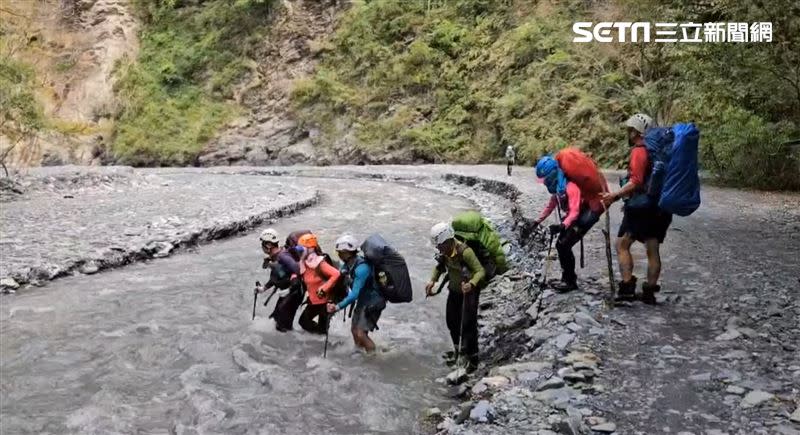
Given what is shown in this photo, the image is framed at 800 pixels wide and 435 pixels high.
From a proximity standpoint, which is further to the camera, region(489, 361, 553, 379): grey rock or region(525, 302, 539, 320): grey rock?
region(525, 302, 539, 320): grey rock

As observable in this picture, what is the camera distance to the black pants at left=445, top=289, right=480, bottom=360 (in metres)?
5.95

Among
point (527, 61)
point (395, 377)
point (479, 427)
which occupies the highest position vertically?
point (527, 61)

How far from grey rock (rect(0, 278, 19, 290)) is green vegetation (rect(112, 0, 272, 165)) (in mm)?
31962

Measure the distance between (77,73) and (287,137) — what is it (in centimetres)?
1777

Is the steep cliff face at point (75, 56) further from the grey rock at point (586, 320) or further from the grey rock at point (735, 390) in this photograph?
the grey rock at point (735, 390)

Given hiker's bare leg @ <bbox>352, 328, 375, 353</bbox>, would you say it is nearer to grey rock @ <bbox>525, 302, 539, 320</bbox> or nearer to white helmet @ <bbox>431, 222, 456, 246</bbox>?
white helmet @ <bbox>431, 222, 456, 246</bbox>

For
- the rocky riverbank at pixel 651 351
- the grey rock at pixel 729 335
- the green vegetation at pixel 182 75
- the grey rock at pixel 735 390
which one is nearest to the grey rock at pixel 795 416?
the rocky riverbank at pixel 651 351

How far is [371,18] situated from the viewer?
3928 cm

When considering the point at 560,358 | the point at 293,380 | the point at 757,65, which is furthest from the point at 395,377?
the point at 757,65

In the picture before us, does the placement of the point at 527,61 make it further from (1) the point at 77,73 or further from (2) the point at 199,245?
(1) the point at 77,73

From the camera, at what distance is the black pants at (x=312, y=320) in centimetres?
713

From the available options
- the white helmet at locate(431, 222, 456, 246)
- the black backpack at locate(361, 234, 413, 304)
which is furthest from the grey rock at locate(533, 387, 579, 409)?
the black backpack at locate(361, 234, 413, 304)

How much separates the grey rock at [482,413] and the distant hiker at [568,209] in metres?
2.66

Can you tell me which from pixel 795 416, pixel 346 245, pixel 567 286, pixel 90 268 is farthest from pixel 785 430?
pixel 90 268
